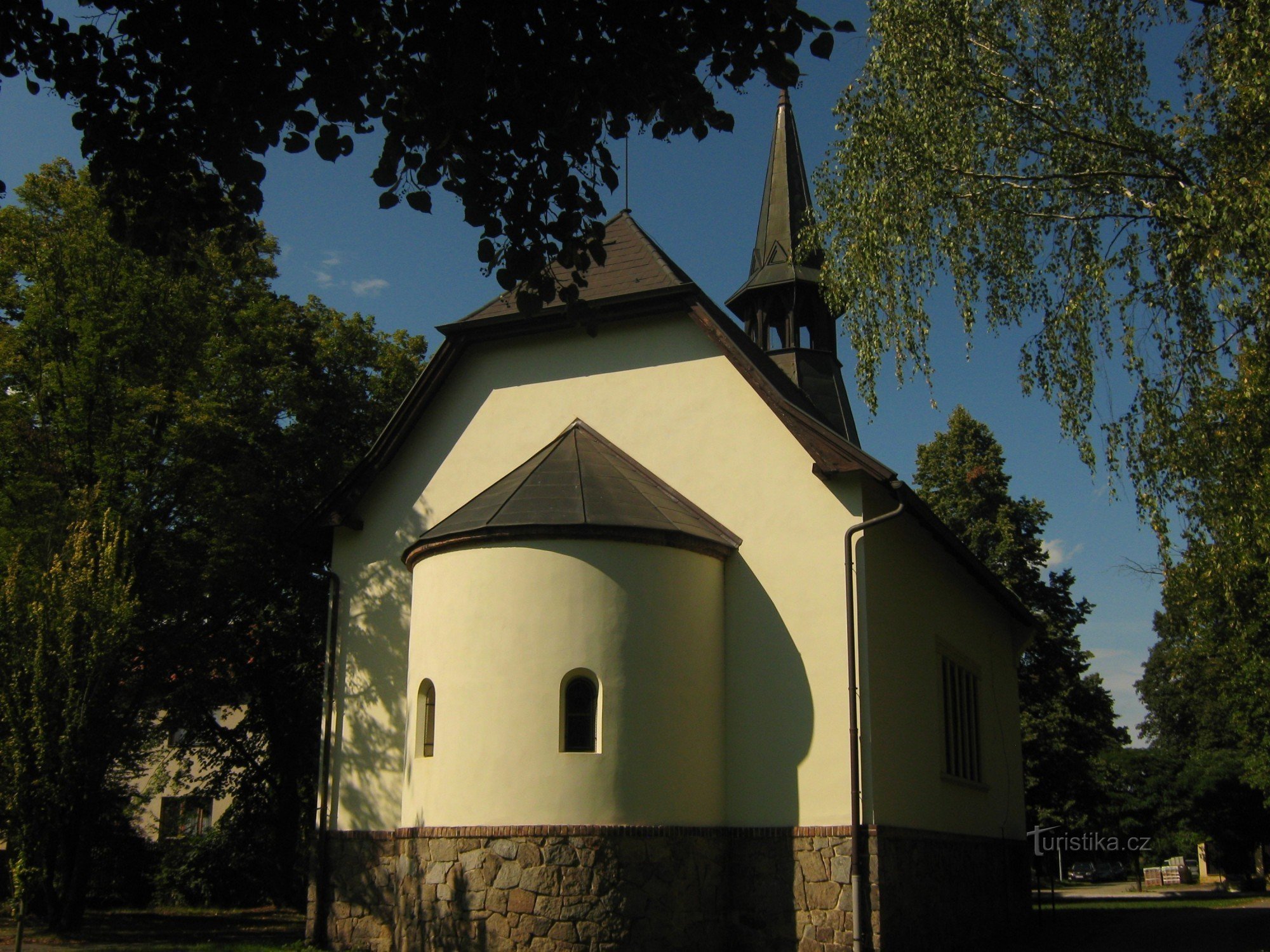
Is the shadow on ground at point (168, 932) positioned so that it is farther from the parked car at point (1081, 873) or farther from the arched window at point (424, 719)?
the parked car at point (1081, 873)

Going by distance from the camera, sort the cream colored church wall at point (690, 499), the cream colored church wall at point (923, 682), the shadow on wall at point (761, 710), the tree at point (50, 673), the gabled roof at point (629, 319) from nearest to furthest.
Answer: the shadow on wall at point (761, 710), the cream colored church wall at point (690, 499), the cream colored church wall at point (923, 682), the gabled roof at point (629, 319), the tree at point (50, 673)

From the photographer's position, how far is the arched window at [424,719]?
13484 mm

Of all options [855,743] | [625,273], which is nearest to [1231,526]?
[855,743]

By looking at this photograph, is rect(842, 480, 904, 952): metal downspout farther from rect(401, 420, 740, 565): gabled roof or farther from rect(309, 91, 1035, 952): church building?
rect(401, 420, 740, 565): gabled roof

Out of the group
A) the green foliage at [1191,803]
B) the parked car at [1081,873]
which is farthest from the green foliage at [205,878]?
the parked car at [1081,873]

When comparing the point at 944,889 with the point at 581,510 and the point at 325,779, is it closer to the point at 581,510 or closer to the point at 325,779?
the point at 581,510

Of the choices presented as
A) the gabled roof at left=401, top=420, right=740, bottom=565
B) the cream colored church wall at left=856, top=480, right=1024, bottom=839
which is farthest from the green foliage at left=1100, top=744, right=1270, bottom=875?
the gabled roof at left=401, top=420, right=740, bottom=565

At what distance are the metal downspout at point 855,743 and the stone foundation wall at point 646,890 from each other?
0.33ft

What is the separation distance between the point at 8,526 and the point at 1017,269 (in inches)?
572

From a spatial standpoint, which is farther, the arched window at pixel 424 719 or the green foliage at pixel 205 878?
the green foliage at pixel 205 878

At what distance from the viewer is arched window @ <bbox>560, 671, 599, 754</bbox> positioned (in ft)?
41.1

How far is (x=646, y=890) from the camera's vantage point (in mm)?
12125
